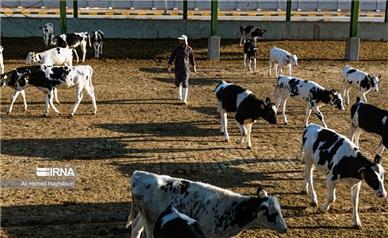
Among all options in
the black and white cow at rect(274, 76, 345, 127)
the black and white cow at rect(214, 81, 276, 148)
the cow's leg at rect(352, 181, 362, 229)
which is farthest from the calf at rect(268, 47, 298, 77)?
the cow's leg at rect(352, 181, 362, 229)

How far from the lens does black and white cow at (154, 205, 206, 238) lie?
21.1ft

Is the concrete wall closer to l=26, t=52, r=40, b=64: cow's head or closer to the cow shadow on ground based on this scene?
l=26, t=52, r=40, b=64: cow's head

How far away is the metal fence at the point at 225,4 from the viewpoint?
5609 centimetres

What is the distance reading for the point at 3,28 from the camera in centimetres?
2983

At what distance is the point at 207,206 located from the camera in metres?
7.39

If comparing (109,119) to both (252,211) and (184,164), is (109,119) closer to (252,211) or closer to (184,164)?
(184,164)

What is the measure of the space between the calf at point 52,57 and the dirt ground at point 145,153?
1.45 metres

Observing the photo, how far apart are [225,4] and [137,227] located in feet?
174

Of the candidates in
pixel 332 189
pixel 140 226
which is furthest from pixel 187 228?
pixel 332 189

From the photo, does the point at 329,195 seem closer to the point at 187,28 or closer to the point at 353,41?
the point at 353,41

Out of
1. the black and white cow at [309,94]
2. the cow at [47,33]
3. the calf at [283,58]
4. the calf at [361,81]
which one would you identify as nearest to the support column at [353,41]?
the calf at [283,58]

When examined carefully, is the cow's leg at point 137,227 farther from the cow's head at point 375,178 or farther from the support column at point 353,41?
the support column at point 353,41

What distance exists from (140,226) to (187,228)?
1.55m

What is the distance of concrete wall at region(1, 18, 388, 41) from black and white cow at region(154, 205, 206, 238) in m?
24.5
